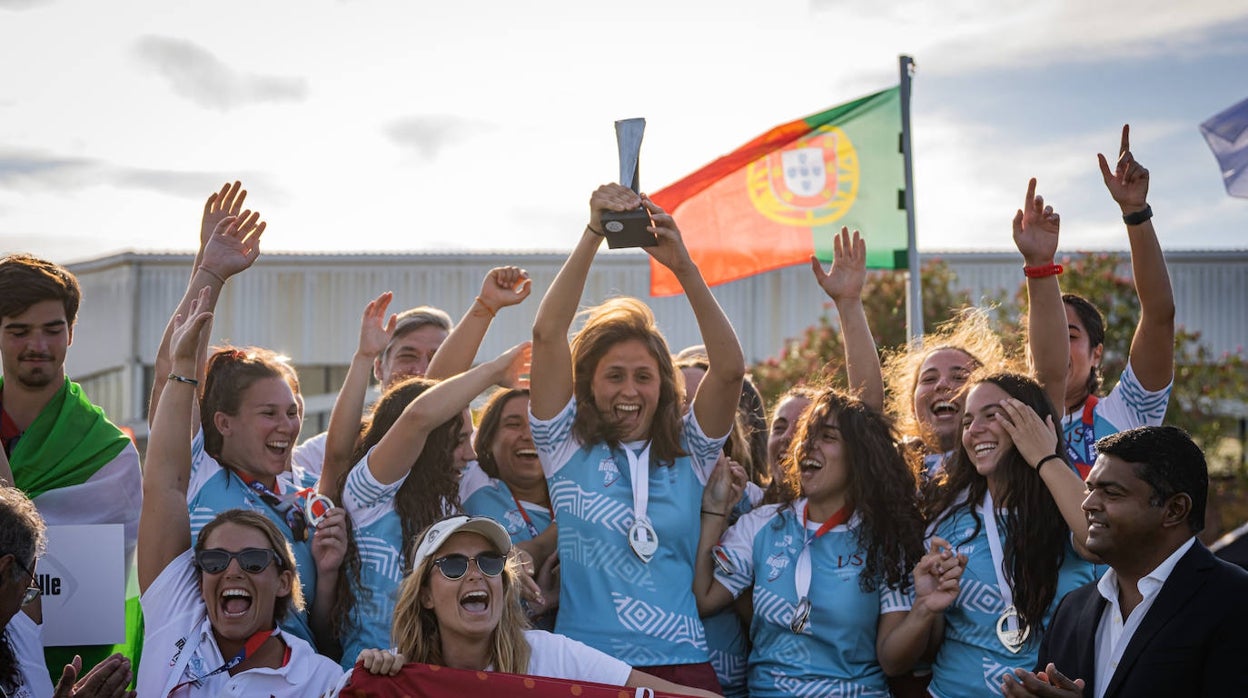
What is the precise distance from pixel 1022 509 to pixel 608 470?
1.61 m

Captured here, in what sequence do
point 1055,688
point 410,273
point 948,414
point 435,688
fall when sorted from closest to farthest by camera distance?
1. point 1055,688
2. point 435,688
3. point 948,414
4. point 410,273

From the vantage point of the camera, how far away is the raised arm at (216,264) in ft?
17.1

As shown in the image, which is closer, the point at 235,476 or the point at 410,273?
the point at 235,476

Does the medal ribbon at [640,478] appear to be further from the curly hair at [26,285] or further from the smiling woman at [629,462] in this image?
the curly hair at [26,285]

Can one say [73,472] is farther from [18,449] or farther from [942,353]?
[942,353]

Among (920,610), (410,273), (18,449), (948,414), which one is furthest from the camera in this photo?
(410,273)

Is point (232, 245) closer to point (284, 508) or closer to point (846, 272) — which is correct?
point (284, 508)

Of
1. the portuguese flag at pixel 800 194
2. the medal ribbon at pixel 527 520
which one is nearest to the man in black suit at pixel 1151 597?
the medal ribbon at pixel 527 520

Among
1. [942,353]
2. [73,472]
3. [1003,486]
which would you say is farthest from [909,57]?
[73,472]

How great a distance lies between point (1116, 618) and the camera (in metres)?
4.19

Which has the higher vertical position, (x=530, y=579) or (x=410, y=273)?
(x=410, y=273)

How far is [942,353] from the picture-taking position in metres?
6.02

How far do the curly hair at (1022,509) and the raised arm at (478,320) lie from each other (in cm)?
220

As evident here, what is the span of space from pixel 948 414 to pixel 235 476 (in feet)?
10.3
